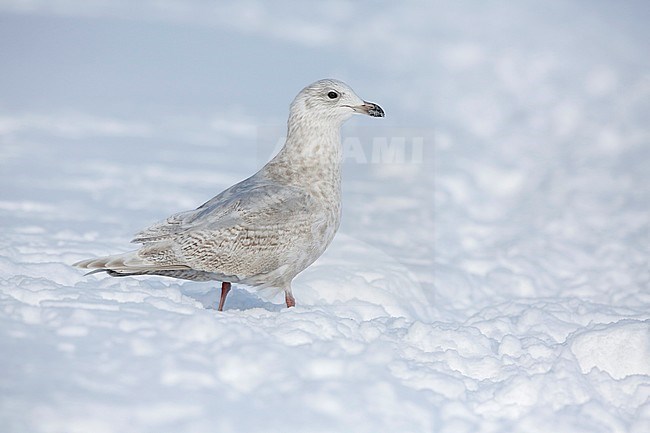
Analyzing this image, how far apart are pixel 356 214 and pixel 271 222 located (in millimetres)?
2886

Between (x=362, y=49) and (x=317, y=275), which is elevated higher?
(x=362, y=49)

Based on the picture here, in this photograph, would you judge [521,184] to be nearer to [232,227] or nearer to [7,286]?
[232,227]

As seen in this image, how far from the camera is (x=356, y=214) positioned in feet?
21.7

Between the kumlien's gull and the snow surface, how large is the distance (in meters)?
0.18

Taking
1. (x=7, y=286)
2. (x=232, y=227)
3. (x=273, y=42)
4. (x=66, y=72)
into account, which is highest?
(x=273, y=42)

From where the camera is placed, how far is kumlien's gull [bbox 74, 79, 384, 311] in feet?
12.1

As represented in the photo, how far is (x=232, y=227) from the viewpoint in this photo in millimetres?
3738

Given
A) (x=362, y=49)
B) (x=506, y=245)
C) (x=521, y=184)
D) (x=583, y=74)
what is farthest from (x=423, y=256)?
(x=362, y=49)

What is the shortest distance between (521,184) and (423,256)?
6.36 ft

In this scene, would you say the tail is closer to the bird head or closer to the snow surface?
the snow surface

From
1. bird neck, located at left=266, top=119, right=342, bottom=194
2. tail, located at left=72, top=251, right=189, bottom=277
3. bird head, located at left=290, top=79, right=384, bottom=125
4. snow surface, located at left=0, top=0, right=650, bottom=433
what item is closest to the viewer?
snow surface, located at left=0, top=0, right=650, bottom=433

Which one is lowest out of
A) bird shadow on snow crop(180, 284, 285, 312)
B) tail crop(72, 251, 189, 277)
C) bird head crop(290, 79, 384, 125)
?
bird shadow on snow crop(180, 284, 285, 312)

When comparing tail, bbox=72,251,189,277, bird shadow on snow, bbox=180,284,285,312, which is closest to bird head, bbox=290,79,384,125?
bird shadow on snow, bbox=180,284,285,312

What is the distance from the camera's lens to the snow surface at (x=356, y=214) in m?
2.95
